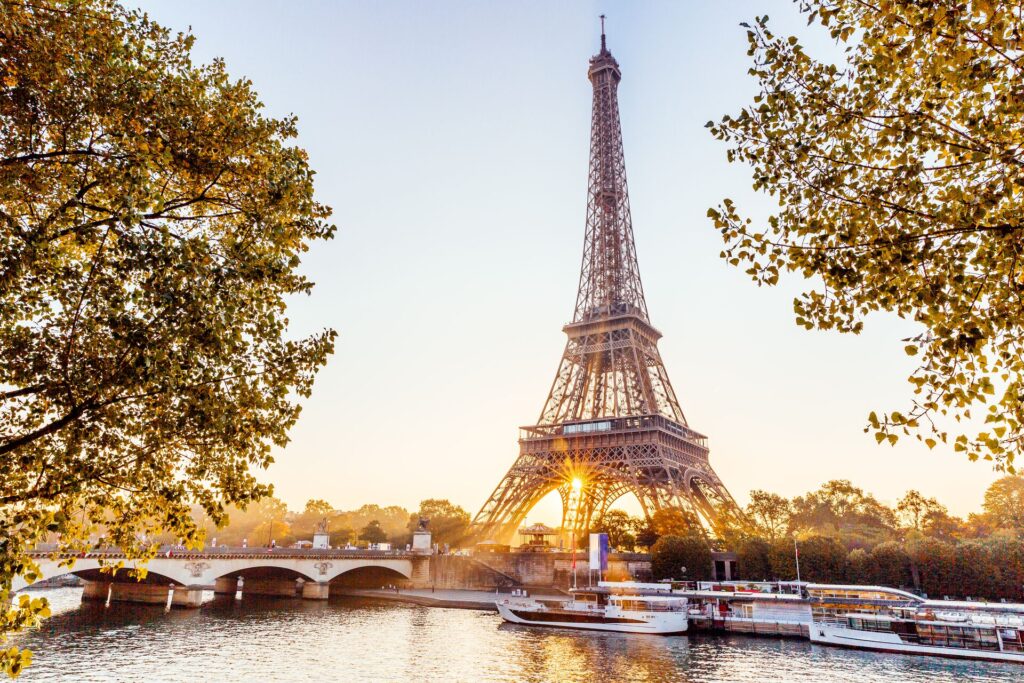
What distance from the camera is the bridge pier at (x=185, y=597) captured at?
55.8m

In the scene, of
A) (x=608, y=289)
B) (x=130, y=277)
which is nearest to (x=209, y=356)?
(x=130, y=277)

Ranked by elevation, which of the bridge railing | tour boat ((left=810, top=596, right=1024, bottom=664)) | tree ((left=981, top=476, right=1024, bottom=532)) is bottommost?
tour boat ((left=810, top=596, right=1024, bottom=664))

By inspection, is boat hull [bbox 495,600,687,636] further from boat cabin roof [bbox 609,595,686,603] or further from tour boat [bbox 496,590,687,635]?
boat cabin roof [bbox 609,595,686,603]

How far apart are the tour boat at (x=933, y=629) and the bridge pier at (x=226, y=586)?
195ft

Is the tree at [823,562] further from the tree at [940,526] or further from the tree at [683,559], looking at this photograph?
the tree at [940,526]

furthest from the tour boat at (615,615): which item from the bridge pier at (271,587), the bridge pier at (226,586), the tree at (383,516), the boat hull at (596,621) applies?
the tree at (383,516)

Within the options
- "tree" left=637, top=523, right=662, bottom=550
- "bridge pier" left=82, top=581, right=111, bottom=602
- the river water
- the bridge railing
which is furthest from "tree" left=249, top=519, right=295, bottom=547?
"tree" left=637, top=523, right=662, bottom=550

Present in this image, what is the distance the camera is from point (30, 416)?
393 inches

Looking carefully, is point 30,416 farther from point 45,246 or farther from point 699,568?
point 699,568

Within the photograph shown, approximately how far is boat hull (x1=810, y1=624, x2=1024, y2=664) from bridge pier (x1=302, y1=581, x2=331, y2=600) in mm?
47909

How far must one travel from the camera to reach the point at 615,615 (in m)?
47.8

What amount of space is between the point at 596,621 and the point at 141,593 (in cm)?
4134

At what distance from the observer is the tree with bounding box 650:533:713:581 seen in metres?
61.0

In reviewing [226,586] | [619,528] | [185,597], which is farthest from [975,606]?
[226,586]
